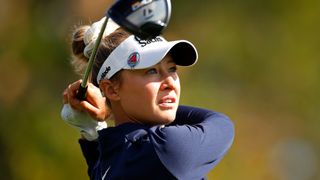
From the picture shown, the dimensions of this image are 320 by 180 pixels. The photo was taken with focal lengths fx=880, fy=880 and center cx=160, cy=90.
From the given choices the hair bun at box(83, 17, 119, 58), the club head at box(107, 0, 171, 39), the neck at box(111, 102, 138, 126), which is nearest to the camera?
the club head at box(107, 0, 171, 39)

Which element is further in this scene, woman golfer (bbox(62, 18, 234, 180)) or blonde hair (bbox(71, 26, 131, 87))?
blonde hair (bbox(71, 26, 131, 87))

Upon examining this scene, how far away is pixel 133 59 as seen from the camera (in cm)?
292

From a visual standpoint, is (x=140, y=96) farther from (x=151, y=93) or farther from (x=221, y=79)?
(x=221, y=79)

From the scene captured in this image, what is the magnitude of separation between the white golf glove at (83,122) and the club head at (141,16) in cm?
70

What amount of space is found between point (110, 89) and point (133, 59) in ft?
0.55

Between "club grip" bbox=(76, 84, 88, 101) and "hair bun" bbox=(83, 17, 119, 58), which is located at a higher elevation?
"hair bun" bbox=(83, 17, 119, 58)

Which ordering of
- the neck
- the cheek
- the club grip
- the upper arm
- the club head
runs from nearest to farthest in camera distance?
the club head, the upper arm, the cheek, the neck, the club grip

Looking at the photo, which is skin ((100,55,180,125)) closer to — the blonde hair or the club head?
the blonde hair

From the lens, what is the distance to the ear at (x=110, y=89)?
3.01m

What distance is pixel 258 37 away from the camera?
313 inches

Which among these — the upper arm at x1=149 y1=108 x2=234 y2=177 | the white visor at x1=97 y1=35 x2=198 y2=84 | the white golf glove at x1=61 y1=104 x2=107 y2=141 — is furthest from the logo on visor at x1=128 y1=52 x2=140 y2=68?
the white golf glove at x1=61 y1=104 x2=107 y2=141

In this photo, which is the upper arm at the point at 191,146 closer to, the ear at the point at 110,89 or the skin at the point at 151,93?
the skin at the point at 151,93

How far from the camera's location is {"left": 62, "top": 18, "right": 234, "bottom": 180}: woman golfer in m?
2.77

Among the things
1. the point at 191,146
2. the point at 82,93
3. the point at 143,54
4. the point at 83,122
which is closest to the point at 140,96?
the point at 143,54
